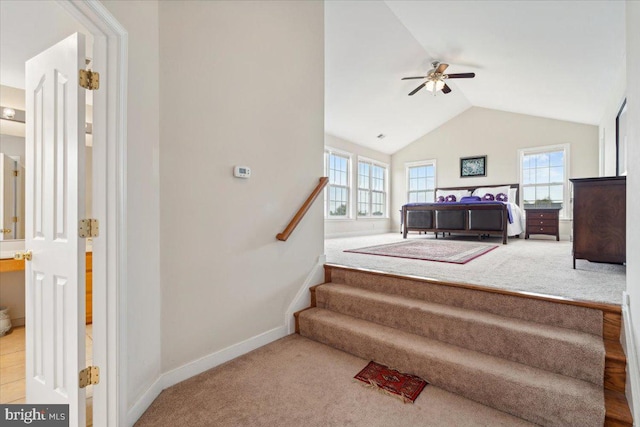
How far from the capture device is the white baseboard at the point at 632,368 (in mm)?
1122

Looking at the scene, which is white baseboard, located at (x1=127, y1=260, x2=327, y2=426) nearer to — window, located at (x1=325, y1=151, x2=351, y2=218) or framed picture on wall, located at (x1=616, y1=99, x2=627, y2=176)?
window, located at (x1=325, y1=151, x2=351, y2=218)

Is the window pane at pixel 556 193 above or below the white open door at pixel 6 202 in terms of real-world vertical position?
above

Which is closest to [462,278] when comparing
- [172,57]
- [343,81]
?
[172,57]

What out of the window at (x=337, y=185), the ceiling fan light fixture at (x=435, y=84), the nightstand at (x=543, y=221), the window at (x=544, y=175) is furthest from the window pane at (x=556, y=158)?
the window at (x=337, y=185)

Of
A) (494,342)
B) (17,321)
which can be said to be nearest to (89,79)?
(494,342)

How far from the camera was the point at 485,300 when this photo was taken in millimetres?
1873

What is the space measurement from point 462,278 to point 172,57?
2628 millimetres

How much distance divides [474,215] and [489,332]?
408cm

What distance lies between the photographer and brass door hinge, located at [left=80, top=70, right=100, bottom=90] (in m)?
1.24

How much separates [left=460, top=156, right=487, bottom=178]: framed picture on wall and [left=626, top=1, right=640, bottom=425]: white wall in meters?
6.02

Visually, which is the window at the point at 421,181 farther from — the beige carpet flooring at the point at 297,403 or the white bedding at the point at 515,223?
the beige carpet flooring at the point at 297,403

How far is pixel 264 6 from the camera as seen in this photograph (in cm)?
211

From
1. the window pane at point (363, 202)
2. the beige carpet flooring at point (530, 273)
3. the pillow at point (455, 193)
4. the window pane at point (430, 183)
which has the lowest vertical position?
the beige carpet flooring at point (530, 273)

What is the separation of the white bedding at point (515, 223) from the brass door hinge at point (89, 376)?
20.3 feet
